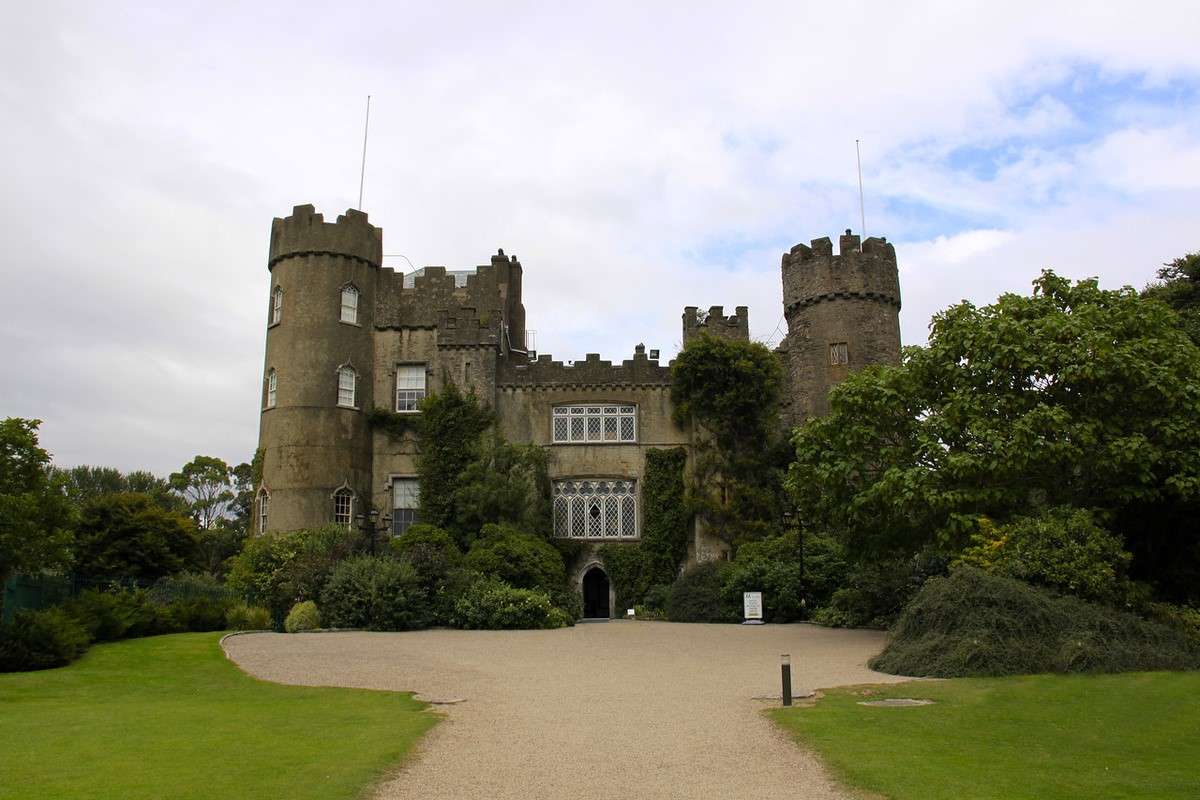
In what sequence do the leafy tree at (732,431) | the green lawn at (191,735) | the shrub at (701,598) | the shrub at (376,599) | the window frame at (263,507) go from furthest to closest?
the leafy tree at (732,431) → the window frame at (263,507) → the shrub at (701,598) → the shrub at (376,599) → the green lawn at (191,735)

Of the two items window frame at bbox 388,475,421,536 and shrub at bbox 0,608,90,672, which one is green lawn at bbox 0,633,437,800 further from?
window frame at bbox 388,475,421,536

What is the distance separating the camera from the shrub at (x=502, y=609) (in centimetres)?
2516

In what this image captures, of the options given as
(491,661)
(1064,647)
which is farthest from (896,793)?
(491,661)

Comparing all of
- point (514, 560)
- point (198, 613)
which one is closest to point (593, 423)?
point (514, 560)

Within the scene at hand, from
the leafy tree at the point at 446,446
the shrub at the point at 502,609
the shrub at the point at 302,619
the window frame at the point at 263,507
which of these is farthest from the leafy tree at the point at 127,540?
the shrub at the point at 502,609

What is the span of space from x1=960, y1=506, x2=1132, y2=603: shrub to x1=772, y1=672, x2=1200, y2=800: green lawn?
9.92 feet

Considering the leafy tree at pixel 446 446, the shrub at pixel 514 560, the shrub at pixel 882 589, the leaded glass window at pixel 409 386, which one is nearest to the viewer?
the shrub at pixel 882 589

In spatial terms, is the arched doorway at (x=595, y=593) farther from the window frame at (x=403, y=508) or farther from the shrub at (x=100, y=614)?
the shrub at (x=100, y=614)

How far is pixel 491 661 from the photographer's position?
17859 millimetres

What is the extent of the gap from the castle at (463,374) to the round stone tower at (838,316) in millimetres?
53

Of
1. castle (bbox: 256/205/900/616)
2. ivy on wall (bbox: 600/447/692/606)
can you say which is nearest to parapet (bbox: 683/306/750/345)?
castle (bbox: 256/205/900/616)

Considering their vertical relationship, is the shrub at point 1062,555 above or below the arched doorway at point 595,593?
above

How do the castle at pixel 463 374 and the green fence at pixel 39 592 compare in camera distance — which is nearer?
the green fence at pixel 39 592

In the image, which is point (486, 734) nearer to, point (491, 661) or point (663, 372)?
point (491, 661)
